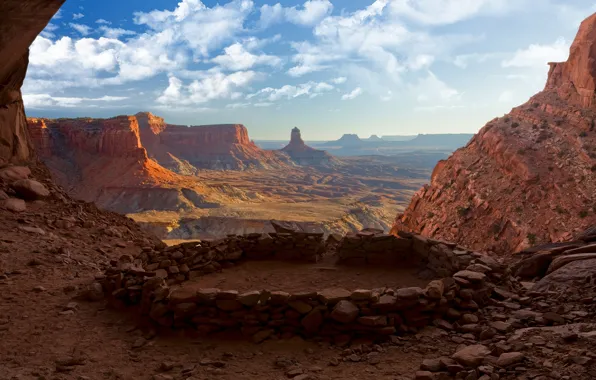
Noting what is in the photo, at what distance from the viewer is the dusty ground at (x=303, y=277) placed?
9117 mm

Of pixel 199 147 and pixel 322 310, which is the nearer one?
pixel 322 310

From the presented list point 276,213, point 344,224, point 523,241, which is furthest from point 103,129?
point 523,241

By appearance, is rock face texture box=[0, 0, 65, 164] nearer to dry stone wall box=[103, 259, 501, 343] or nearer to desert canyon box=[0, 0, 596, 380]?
desert canyon box=[0, 0, 596, 380]

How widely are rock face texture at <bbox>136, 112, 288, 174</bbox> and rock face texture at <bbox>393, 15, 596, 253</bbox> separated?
10597 cm

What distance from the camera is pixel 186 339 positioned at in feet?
21.9

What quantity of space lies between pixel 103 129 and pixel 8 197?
78.9 metres

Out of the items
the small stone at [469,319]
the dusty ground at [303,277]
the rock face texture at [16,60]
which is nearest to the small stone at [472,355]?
the small stone at [469,319]

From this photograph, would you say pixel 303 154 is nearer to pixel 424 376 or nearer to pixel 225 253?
pixel 225 253

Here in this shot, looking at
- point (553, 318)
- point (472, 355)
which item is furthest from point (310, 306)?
point (553, 318)

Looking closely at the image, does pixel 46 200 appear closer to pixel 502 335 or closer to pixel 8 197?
pixel 8 197

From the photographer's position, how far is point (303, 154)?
580 feet

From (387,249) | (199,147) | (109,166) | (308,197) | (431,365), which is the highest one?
(199,147)

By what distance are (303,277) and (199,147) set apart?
142040mm

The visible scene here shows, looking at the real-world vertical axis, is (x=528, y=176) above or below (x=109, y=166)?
above
